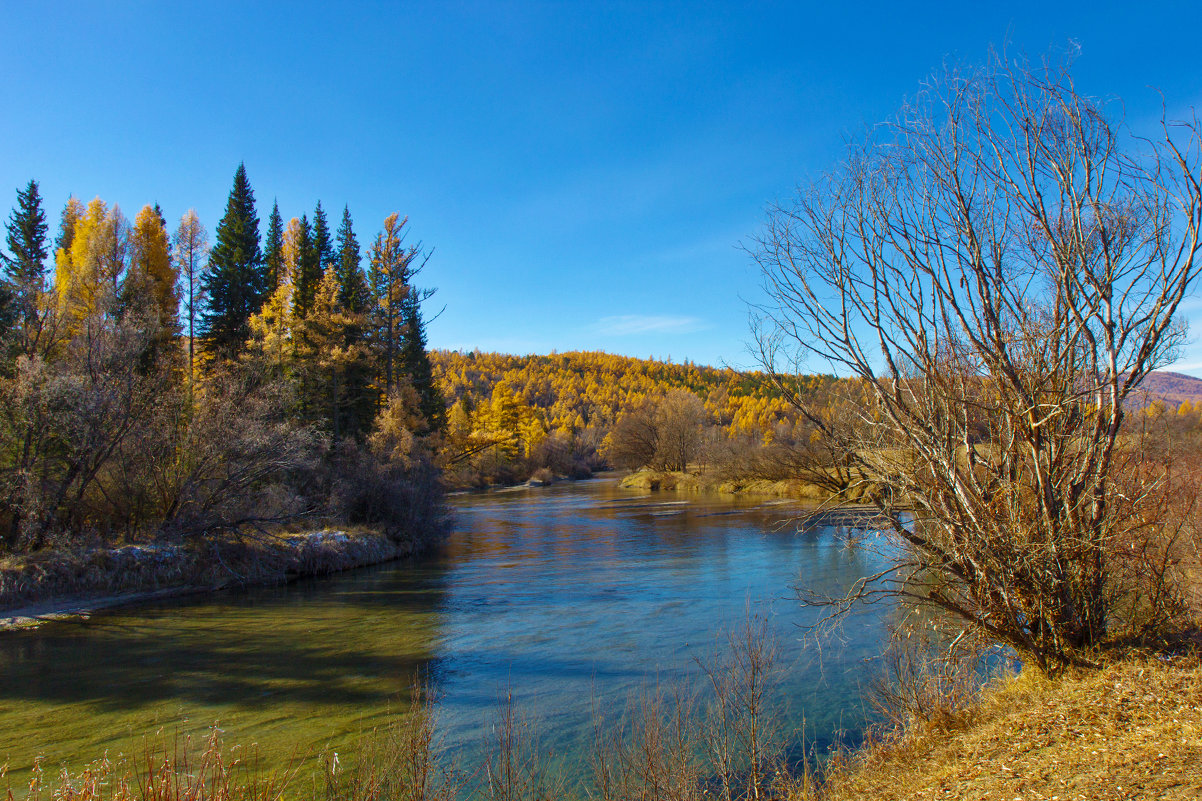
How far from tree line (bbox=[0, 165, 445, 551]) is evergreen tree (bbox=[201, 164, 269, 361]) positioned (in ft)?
0.33

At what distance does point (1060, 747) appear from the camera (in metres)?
5.64

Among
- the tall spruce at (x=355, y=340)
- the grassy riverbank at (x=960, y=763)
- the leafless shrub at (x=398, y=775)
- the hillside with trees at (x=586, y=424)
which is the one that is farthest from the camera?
the hillside with trees at (x=586, y=424)

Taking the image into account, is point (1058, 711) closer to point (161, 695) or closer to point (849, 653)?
point (849, 653)

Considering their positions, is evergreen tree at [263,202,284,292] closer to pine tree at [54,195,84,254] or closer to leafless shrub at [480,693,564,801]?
pine tree at [54,195,84,254]

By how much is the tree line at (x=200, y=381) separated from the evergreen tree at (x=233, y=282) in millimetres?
101

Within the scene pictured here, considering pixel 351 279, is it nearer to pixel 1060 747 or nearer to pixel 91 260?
pixel 91 260

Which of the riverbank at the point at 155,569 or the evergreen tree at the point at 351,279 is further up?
the evergreen tree at the point at 351,279

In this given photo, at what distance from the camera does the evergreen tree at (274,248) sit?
4156 cm

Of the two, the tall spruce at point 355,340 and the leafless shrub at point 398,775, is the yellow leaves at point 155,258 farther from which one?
the leafless shrub at point 398,775

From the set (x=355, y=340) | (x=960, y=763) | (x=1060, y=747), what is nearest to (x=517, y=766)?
(x=960, y=763)

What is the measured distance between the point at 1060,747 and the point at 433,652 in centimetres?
1016

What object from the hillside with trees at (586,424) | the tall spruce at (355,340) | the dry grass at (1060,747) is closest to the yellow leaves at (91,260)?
the tall spruce at (355,340)

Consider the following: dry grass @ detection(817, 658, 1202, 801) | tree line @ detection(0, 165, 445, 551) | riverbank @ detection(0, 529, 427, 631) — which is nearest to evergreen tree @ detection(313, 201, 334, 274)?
tree line @ detection(0, 165, 445, 551)

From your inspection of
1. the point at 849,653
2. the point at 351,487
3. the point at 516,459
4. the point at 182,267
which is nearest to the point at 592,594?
the point at 849,653
